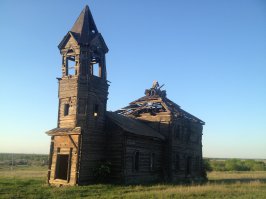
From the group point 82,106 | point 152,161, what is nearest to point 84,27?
point 82,106

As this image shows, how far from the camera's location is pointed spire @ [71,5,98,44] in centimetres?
2439

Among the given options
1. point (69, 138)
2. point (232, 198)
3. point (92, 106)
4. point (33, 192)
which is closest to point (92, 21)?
point (92, 106)

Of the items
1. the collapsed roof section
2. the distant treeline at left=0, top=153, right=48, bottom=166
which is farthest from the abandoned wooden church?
the distant treeline at left=0, top=153, right=48, bottom=166

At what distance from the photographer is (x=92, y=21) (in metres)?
26.0

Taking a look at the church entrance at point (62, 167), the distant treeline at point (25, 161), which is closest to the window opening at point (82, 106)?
the church entrance at point (62, 167)

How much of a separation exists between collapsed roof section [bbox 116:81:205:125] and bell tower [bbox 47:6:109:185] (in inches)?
334

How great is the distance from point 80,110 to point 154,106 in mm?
11318

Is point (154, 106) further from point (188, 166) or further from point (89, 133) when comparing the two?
point (89, 133)

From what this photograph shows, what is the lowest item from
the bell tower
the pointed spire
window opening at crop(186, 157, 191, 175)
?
window opening at crop(186, 157, 191, 175)

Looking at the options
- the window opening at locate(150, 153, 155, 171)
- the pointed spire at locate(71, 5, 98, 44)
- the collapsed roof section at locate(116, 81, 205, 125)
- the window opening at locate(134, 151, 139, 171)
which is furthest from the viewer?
the collapsed roof section at locate(116, 81, 205, 125)

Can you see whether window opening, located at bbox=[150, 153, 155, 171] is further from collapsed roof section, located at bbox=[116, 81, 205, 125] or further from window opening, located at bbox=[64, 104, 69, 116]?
window opening, located at bbox=[64, 104, 69, 116]

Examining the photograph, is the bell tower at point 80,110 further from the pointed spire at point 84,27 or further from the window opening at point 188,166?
the window opening at point 188,166

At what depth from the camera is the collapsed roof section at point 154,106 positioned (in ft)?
104

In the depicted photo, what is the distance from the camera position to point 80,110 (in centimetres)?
2294
